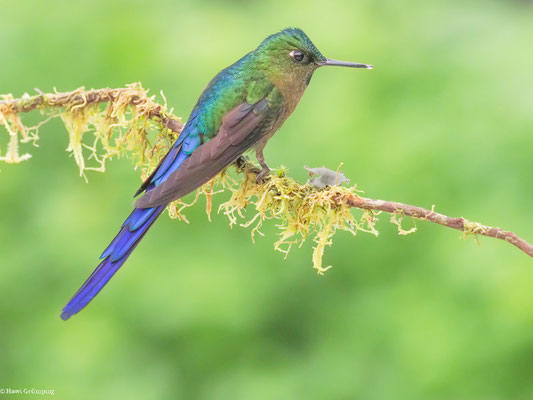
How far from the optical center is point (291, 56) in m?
2.62

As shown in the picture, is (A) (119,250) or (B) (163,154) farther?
(B) (163,154)

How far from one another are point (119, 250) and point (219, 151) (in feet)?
1.35

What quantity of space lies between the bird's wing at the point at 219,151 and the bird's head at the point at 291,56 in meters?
0.14

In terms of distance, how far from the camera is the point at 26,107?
2377 mm

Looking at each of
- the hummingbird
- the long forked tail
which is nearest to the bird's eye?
the hummingbird

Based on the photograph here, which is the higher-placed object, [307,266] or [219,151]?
[307,266]

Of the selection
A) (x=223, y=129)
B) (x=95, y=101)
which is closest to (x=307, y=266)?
(x=223, y=129)

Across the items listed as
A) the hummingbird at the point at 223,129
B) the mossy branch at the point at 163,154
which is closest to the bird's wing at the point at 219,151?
the hummingbird at the point at 223,129

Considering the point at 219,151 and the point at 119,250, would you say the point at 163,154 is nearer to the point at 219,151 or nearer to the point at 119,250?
the point at 219,151

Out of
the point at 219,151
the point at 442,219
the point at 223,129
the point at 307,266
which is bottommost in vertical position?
the point at 442,219

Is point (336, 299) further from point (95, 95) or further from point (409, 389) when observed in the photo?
point (95, 95)

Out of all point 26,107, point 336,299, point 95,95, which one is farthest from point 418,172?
point 26,107

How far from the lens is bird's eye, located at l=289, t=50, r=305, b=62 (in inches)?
103

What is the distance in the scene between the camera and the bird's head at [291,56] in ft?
8.55
